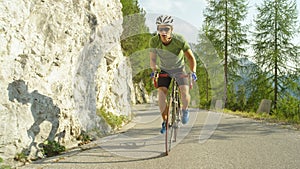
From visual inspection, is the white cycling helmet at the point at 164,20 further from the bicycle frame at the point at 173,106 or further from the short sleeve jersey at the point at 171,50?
the bicycle frame at the point at 173,106

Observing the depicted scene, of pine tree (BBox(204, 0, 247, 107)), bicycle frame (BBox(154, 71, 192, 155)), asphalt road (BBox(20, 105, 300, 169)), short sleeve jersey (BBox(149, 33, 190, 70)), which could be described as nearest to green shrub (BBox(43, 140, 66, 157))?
asphalt road (BBox(20, 105, 300, 169))

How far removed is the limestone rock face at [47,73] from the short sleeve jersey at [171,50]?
2.11m

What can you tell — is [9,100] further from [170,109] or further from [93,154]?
[170,109]

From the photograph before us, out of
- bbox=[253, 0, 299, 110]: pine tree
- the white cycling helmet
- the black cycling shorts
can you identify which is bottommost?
the black cycling shorts

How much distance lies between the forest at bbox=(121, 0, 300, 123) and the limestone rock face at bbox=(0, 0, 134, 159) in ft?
38.2

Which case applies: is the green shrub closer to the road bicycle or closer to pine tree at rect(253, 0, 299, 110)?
the road bicycle

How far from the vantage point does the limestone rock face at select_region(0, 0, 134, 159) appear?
4.23m

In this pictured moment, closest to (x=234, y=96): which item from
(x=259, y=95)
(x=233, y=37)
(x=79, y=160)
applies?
(x=259, y=95)

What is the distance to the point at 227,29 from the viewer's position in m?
22.2

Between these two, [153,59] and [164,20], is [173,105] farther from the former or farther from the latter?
[164,20]

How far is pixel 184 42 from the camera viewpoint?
17.3 ft

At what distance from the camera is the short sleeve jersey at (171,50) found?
5242mm

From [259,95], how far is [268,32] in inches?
201

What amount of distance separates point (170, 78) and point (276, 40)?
18.5m
